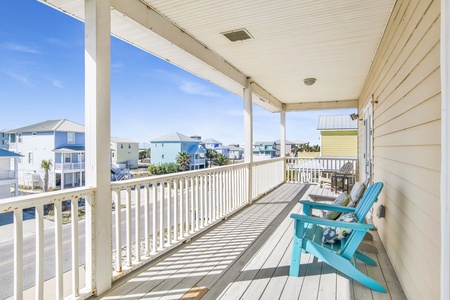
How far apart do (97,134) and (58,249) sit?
0.88m

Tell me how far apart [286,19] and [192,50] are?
1.24 meters

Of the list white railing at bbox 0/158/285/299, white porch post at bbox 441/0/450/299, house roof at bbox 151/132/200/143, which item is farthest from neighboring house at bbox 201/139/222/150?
white porch post at bbox 441/0/450/299

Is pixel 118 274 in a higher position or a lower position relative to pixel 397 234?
lower

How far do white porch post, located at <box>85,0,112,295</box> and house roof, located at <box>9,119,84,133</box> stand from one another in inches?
9.7

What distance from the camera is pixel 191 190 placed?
3.48 m

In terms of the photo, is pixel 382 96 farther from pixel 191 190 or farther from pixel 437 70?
pixel 191 190

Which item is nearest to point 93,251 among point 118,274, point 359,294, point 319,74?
point 118,274

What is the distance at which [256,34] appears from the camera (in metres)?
3.29

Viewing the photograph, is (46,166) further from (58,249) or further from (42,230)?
(58,249)

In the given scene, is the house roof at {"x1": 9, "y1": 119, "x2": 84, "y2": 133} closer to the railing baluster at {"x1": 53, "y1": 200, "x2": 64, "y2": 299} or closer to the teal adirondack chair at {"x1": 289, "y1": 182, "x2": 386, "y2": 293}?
the railing baluster at {"x1": 53, "y1": 200, "x2": 64, "y2": 299}

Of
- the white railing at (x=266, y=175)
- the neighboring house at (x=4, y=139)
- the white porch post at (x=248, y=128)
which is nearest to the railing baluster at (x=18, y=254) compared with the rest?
the neighboring house at (x=4, y=139)

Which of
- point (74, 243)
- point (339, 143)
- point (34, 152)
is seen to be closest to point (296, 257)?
point (74, 243)

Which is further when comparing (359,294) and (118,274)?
(118,274)

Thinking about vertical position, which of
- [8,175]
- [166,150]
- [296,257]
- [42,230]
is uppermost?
[166,150]
